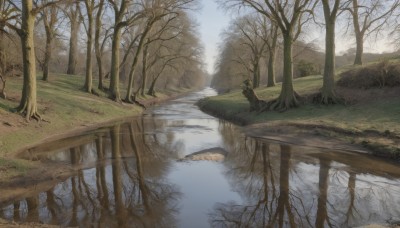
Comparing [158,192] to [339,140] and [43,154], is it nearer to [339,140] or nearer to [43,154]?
[43,154]

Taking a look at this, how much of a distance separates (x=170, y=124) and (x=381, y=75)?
14.3 m

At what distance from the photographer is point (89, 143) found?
15734 mm

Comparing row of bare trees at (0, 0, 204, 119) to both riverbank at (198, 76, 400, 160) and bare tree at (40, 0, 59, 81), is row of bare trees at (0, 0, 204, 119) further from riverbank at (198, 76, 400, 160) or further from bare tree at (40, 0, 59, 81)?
riverbank at (198, 76, 400, 160)

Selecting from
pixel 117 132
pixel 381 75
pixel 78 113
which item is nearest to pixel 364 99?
pixel 381 75

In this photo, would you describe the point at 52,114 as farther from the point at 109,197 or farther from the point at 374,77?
the point at 374,77

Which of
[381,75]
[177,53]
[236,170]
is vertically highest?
[177,53]

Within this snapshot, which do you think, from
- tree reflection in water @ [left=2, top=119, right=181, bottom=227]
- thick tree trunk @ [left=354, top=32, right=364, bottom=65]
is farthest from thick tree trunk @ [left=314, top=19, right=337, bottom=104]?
tree reflection in water @ [left=2, top=119, right=181, bottom=227]

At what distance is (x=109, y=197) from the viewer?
8820mm

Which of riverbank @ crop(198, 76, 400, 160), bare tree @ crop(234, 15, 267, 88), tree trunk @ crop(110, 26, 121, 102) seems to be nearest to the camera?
riverbank @ crop(198, 76, 400, 160)

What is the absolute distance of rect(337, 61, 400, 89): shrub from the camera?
851 inches

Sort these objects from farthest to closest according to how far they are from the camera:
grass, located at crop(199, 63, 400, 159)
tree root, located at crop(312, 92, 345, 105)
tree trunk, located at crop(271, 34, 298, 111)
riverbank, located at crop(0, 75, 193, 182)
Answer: tree trunk, located at crop(271, 34, 298, 111) < tree root, located at crop(312, 92, 345, 105) < grass, located at crop(199, 63, 400, 159) < riverbank, located at crop(0, 75, 193, 182)

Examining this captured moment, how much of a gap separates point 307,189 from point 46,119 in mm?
13700

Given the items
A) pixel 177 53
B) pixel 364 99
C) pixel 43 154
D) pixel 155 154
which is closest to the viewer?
pixel 43 154

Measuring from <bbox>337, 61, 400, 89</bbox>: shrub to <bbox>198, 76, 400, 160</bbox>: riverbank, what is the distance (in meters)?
0.60
